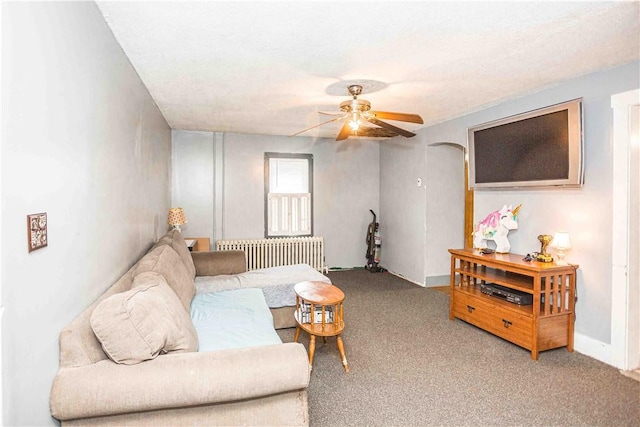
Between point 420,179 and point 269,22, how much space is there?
150 inches

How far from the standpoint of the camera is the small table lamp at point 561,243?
2.99 m

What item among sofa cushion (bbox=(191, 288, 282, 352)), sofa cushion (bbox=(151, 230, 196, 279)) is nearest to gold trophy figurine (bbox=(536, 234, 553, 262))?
sofa cushion (bbox=(191, 288, 282, 352))

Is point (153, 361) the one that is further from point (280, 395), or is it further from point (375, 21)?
point (375, 21)

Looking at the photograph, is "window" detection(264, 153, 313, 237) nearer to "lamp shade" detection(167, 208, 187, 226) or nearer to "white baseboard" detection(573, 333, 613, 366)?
"lamp shade" detection(167, 208, 187, 226)

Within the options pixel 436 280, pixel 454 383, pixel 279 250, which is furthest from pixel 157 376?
pixel 436 280

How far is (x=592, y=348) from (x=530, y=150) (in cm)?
181

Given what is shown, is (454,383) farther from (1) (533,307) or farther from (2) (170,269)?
(2) (170,269)

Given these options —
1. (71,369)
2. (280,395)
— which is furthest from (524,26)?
(71,369)

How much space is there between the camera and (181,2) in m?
1.82

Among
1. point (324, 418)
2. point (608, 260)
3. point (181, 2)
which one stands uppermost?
point (181, 2)

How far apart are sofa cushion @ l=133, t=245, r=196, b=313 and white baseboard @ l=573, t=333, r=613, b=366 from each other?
10.7ft

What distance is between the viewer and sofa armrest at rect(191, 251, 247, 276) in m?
3.97

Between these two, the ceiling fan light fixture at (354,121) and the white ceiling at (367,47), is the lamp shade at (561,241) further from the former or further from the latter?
the ceiling fan light fixture at (354,121)

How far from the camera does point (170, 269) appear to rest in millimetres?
2555
